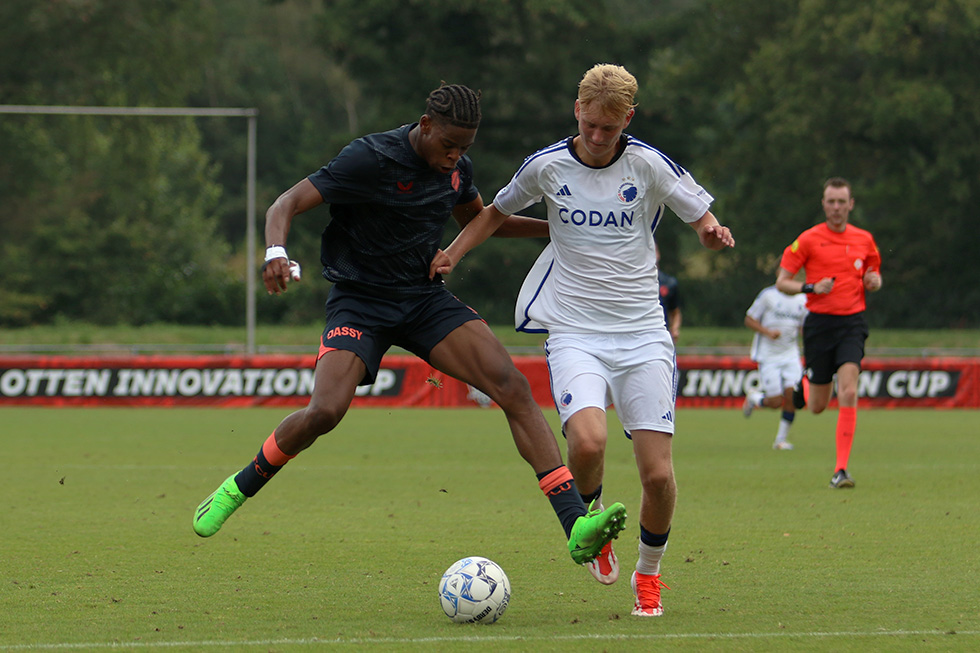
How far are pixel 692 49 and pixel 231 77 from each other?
84.4 feet

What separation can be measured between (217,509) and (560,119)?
3585 cm

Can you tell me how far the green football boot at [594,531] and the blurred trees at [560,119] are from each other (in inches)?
1247

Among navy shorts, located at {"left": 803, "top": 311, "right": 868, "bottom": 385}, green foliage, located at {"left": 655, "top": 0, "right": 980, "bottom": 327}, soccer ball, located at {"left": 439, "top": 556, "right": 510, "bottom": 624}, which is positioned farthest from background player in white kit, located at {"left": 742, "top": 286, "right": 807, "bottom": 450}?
green foliage, located at {"left": 655, "top": 0, "right": 980, "bottom": 327}

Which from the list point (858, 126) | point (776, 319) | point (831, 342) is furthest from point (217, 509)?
point (858, 126)

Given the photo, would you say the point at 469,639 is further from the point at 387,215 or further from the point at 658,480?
the point at 387,215

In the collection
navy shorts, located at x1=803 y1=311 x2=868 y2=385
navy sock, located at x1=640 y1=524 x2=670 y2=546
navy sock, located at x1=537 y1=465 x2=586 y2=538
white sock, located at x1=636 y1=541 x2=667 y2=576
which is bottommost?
navy shorts, located at x1=803 y1=311 x2=868 y2=385

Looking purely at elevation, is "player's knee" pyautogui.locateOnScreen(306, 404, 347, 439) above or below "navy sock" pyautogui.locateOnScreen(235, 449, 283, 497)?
above

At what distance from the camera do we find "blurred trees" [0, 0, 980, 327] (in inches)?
1439

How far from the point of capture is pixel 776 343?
16.0 meters

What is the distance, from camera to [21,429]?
670 inches

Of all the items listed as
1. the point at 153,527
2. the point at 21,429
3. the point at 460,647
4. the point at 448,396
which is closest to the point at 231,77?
the point at 448,396

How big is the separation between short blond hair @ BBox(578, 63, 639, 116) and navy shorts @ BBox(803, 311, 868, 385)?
5677 mm

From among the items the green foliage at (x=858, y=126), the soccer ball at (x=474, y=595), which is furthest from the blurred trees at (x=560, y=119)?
the soccer ball at (x=474, y=595)

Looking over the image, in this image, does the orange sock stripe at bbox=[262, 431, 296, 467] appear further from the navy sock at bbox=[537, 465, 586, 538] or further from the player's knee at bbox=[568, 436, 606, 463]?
the player's knee at bbox=[568, 436, 606, 463]
